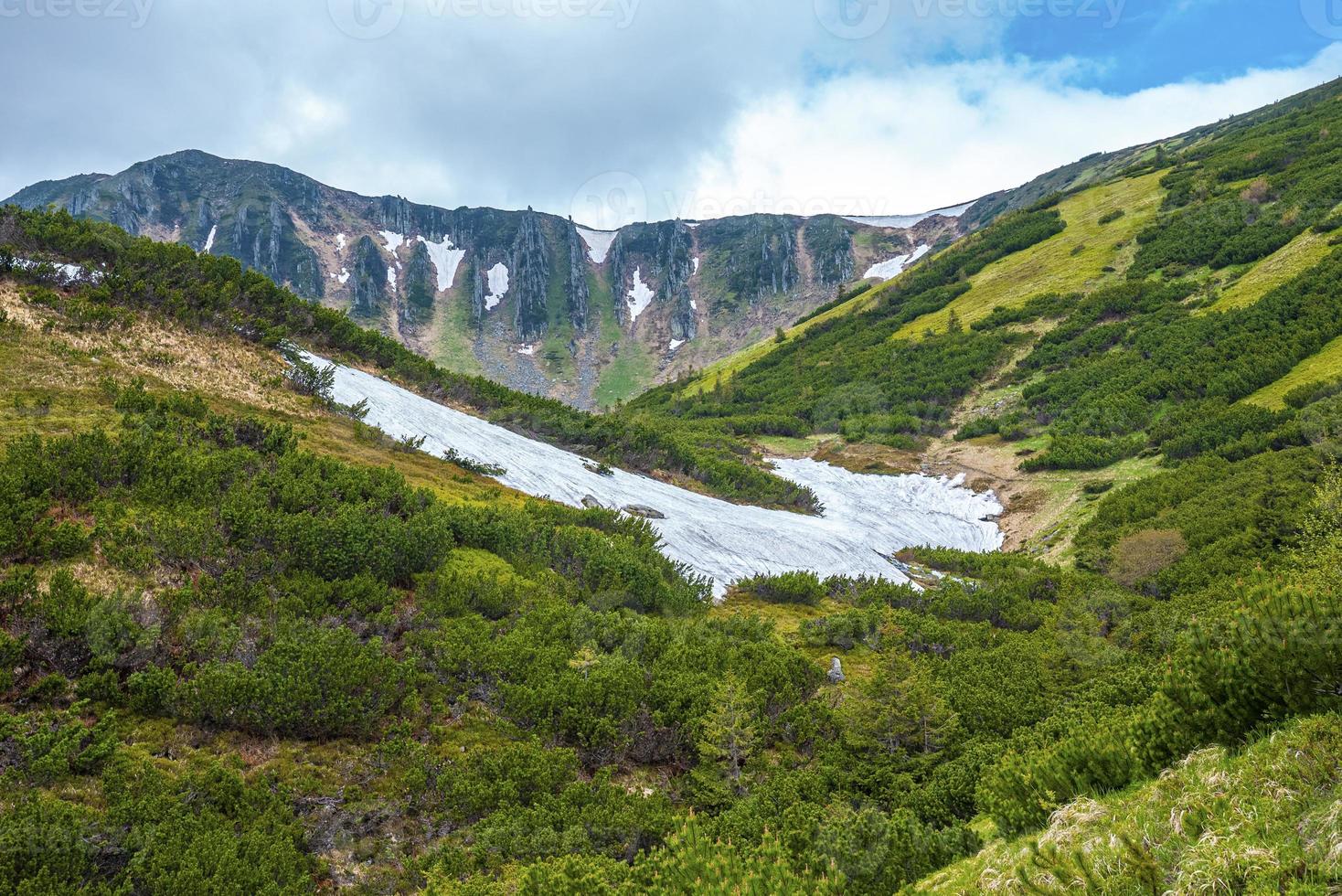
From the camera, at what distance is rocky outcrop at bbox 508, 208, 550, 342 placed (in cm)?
17712

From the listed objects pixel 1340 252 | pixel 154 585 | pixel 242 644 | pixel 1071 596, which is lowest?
pixel 1071 596

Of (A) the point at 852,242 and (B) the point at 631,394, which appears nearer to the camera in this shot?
(B) the point at 631,394

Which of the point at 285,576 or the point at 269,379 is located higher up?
the point at 269,379

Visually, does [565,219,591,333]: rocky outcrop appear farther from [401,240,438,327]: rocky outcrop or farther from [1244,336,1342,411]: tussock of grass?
[1244,336,1342,411]: tussock of grass

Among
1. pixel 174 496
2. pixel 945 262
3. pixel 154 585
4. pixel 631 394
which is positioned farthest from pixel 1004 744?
pixel 631 394

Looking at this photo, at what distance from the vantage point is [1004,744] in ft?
34.6

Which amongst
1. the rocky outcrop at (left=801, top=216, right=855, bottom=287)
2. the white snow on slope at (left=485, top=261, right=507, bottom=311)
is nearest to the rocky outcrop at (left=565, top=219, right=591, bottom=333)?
the white snow on slope at (left=485, top=261, right=507, bottom=311)

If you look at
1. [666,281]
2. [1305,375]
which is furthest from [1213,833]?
[666,281]

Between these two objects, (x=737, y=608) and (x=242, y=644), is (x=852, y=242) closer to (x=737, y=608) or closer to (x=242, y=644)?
(x=737, y=608)

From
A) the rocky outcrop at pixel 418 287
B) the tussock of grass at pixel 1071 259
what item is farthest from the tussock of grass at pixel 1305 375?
the rocky outcrop at pixel 418 287

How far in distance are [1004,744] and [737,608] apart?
456 inches

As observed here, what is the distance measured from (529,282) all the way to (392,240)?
1687 inches

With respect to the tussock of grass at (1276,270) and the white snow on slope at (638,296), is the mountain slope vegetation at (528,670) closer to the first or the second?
the tussock of grass at (1276,270)

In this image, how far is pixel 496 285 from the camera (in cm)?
18912
